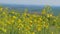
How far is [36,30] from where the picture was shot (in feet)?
13.9

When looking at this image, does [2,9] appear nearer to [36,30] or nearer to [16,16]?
[16,16]

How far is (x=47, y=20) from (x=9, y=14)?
68 cm

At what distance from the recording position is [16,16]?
163 inches

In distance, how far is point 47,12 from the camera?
4258 millimetres

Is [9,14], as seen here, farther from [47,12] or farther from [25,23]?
[47,12]

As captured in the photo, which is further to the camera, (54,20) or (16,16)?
(54,20)

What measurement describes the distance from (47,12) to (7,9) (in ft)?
2.28

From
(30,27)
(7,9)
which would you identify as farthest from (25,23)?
(7,9)

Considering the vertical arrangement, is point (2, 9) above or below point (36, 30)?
above

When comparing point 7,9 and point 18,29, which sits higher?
point 7,9

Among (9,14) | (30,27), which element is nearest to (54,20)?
(30,27)

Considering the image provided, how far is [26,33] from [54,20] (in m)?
0.73

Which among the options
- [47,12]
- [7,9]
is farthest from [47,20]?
[7,9]

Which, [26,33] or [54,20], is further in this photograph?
[54,20]
